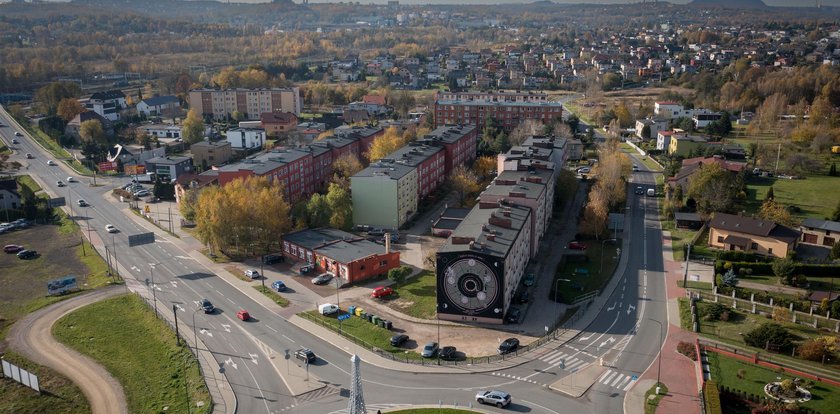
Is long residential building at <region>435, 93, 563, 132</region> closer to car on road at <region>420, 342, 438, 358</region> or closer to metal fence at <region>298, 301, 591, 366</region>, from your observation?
metal fence at <region>298, 301, 591, 366</region>

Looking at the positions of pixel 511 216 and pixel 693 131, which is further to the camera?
pixel 693 131

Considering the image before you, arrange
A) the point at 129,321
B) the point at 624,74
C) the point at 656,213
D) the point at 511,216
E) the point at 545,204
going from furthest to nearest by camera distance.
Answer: the point at 624,74
the point at 656,213
the point at 545,204
the point at 511,216
the point at 129,321

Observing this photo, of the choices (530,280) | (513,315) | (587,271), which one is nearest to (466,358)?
(513,315)

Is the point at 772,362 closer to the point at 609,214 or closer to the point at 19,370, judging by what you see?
the point at 609,214

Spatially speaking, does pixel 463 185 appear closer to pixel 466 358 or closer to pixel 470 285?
pixel 470 285

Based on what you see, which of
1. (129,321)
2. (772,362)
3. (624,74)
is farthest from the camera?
(624,74)

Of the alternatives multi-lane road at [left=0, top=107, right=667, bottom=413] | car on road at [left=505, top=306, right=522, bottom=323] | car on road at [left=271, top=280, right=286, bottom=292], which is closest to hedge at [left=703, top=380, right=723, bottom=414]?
multi-lane road at [left=0, top=107, right=667, bottom=413]

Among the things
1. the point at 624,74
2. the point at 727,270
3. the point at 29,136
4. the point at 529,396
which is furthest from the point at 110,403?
the point at 624,74
